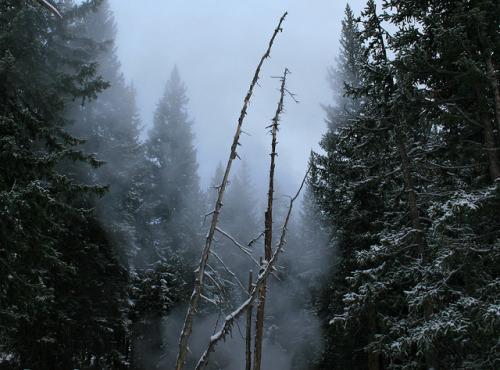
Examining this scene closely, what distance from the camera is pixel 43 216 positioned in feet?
27.7

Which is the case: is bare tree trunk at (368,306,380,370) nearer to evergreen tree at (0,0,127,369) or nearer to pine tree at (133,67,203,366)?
evergreen tree at (0,0,127,369)

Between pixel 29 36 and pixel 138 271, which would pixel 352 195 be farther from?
pixel 138 271

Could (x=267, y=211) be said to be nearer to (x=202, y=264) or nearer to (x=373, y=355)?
(x=202, y=264)

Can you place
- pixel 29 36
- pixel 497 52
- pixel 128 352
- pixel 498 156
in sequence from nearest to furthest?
pixel 498 156, pixel 497 52, pixel 29 36, pixel 128 352

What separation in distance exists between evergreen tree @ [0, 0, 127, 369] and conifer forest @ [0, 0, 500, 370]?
2.3 inches

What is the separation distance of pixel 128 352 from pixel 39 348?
10.1 meters

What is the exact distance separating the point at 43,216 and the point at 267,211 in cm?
556

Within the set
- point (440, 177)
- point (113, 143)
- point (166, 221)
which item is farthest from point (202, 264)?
point (166, 221)

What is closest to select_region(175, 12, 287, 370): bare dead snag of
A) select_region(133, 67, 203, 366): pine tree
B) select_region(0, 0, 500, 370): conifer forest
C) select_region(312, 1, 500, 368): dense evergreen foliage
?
select_region(0, 0, 500, 370): conifer forest

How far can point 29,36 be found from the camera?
34.1 ft

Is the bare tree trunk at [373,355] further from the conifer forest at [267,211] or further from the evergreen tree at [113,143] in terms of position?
the evergreen tree at [113,143]

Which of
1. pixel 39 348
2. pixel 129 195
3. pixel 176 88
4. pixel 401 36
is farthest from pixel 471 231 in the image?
pixel 176 88

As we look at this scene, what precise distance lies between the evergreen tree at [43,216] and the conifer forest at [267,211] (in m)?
0.06

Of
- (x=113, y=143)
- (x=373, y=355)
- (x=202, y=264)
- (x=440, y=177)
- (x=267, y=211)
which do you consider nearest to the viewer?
(x=202, y=264)
